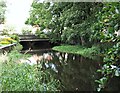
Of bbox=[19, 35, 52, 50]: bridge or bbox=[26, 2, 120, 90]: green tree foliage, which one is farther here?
bbox=[19, 35, 52, 50]: bridge

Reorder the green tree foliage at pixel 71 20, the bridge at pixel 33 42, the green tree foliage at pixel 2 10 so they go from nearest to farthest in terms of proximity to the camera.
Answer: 1. the green tree foliage at pixel 71 20
2. the green tree foliage at pixel 2 10
3. the bridge at pixel 33 42

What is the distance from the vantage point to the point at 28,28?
12820 millimetres

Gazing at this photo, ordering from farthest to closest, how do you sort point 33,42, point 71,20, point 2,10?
point 33,42 → point 2,10 → point 71,20

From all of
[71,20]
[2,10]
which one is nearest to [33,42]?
[2,10]

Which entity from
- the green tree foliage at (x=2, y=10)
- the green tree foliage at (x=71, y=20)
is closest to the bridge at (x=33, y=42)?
the green tree foliage at (x=71, y=20)

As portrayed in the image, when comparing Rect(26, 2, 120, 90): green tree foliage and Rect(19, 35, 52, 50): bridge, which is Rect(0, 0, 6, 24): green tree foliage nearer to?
Rect(19, 35, 52, 50): bridge

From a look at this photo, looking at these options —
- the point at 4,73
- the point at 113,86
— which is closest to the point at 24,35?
the point at 113,86

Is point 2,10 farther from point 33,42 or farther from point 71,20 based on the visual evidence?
point 71,20

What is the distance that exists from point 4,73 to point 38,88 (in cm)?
48

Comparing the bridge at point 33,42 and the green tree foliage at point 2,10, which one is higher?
the green tree foliage at point 2,10

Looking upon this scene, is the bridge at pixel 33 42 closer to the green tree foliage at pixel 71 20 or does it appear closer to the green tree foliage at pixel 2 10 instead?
the green tree foliage at pixel 71 20

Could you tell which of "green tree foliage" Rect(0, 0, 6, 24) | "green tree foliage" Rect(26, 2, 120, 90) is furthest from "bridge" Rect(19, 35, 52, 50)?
"green tree foliage" Rect(0, 0, 6, 24)

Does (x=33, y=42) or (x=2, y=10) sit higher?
(x=2, y=10)

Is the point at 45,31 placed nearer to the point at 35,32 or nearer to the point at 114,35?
the point at 35,32
